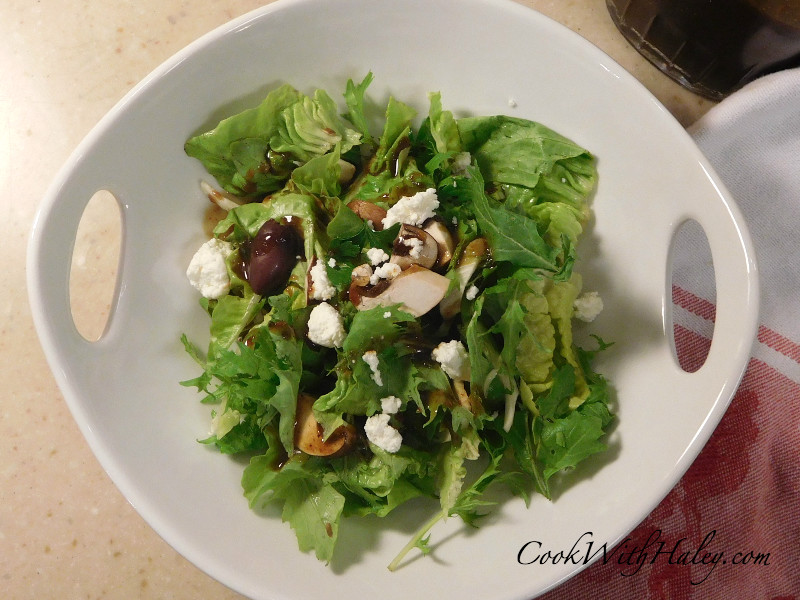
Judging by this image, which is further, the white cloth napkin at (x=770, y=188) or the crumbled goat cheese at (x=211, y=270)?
the white cloth napkin at (x=770, y=188)

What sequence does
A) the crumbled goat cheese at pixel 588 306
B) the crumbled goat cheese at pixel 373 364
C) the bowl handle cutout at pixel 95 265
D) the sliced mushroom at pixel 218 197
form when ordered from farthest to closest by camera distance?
the bowl handle cutout at pixel 95 265 < the sliced mushroom at pixel 218 197 < the crumbled goat cheese at pixel 588 306 < the crumbled goat cheese at pixel 373 364

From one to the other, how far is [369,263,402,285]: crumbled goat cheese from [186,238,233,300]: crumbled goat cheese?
0.30m

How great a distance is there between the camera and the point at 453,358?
985 mm

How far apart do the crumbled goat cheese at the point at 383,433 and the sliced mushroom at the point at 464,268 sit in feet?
0.70

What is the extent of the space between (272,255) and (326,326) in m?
0.18

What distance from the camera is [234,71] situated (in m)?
1.11

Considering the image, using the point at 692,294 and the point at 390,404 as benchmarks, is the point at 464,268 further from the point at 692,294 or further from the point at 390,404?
the point at 692,294

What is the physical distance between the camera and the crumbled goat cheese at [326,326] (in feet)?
3.25

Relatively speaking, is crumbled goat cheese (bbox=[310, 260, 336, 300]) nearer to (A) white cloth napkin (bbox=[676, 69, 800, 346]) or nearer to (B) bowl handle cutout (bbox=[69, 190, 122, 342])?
(B) bowl handle cutout (bbox=[69, 190, 122, 342])

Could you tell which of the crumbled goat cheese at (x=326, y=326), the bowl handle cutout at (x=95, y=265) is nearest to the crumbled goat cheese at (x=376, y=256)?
the crumbled goat cheese at (x=326, y=326)

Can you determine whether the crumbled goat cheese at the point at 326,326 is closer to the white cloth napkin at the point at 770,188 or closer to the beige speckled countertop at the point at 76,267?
the beige speckled countertop at the point at 76,267

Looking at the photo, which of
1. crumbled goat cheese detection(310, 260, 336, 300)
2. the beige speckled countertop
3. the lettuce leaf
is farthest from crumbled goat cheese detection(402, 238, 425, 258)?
the beige speckled countertop

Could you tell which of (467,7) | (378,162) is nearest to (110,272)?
(378,162)

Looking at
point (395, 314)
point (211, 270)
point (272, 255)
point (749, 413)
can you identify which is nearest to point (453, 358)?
point (395, 314)
